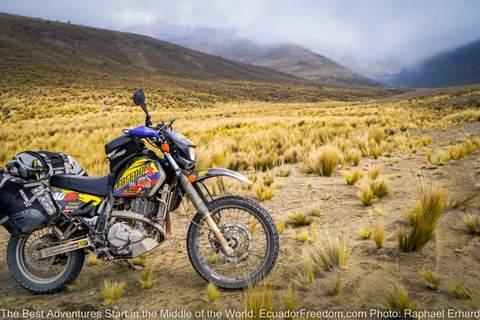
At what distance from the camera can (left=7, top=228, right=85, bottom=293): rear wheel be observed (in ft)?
11.2

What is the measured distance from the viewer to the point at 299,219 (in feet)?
15.8

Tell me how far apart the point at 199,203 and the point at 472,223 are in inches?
119

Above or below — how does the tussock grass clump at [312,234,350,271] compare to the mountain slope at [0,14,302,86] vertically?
below

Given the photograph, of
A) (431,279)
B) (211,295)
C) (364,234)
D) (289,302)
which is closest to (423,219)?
(364,234)

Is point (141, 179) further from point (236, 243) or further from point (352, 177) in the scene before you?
point (352, 177)

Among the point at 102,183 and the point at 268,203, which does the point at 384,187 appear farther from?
the point at 102,183

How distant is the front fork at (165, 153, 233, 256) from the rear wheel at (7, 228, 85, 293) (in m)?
1.25

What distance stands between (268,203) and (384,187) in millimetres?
1886

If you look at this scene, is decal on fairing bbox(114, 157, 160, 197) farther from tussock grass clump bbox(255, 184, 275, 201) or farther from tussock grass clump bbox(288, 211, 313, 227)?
tussock grass clump bbox(255, 184, 275, 201)

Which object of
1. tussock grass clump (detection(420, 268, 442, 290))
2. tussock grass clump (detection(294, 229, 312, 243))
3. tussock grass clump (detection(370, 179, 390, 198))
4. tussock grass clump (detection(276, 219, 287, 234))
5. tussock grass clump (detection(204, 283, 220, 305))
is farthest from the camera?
tussock grass clump (detection(370, 179, 390, 198))

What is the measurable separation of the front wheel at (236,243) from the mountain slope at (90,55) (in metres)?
59.5

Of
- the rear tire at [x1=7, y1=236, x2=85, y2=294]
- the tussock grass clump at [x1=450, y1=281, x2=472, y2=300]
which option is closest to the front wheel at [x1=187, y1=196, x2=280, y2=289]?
the rear tire at [x1=7, y1=236, x2=85, y2=294]

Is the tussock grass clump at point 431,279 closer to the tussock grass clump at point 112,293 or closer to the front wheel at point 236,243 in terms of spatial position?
the front wheel at point 236,243

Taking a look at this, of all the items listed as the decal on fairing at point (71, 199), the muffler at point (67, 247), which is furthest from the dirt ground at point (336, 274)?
the decal on fairing at point (71, 199)
